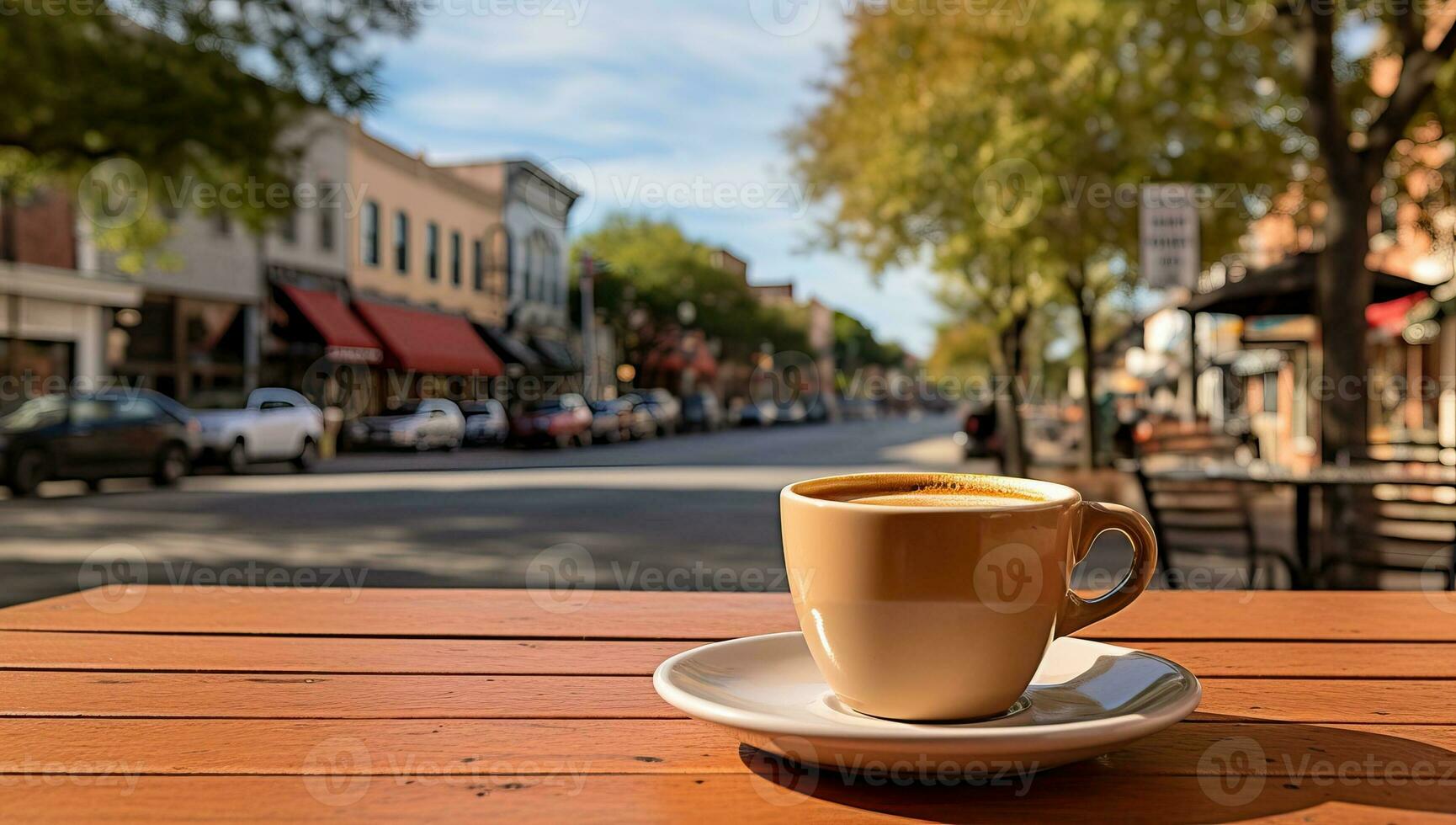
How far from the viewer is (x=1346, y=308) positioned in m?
7.33

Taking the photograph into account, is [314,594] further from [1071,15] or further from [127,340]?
[127,340]

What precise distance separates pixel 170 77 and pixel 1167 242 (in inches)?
396

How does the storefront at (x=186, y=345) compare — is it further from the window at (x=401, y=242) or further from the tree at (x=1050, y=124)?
the tree at (x=1050, y=124)

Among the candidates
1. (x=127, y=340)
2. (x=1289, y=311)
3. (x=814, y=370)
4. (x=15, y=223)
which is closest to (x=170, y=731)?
(x=1289, y=311)

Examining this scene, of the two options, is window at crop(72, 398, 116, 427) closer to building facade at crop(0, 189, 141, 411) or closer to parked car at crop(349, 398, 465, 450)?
building facade at crop(0, 189, 141, 411)

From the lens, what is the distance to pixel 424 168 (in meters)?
38.4

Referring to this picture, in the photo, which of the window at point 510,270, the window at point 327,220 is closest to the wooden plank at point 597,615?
the window at point 327,220

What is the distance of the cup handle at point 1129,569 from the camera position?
1206 mm

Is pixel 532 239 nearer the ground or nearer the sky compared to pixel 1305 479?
nearer the sky

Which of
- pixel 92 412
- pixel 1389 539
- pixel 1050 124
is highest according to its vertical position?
pixel 1050 124

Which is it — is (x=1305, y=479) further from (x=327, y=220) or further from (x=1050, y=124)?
(x=327, y=220)

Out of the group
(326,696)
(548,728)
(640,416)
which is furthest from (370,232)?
(548,728)

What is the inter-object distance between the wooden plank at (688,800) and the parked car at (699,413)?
48.3m

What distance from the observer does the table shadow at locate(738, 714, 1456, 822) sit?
99 centimetres
